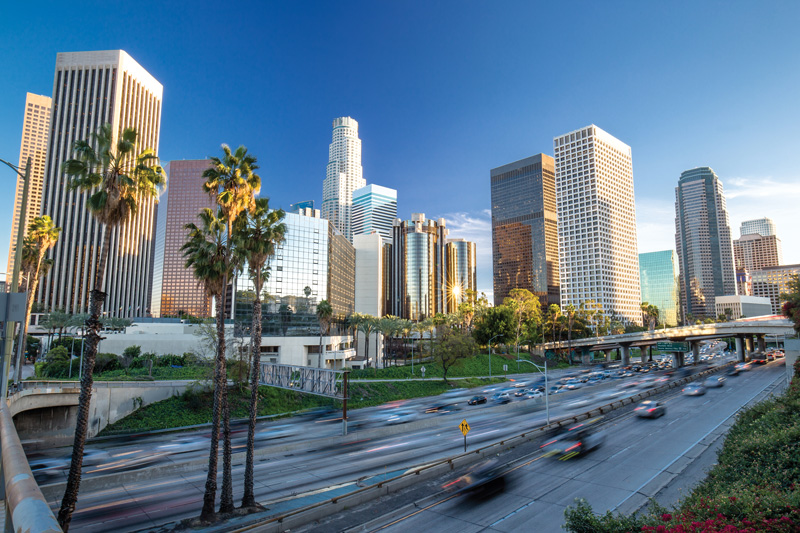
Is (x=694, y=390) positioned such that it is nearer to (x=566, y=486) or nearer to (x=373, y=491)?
(x=566, y=486)

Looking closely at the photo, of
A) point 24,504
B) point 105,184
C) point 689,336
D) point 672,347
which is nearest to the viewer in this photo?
point 24,504

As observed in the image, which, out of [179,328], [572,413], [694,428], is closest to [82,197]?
[179,328]

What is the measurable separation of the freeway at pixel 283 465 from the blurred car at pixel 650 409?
19.9 feet

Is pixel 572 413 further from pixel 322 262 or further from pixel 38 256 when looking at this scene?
pixel 322 262

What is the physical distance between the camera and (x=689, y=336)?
4272 inches

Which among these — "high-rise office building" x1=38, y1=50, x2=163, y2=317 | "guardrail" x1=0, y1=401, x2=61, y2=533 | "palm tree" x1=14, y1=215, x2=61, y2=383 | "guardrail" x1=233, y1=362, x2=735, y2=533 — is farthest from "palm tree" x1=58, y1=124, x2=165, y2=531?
"high-rise office building" x1=38, y1=50, x2=163, y2=317

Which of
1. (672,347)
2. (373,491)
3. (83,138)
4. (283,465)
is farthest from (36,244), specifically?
(83,138)

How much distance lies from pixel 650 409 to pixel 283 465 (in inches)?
1543

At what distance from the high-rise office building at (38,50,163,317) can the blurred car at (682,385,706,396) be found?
15748 centimetres

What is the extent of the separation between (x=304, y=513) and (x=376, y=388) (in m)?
47.6

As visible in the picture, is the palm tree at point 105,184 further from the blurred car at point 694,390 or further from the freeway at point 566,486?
the blurred car at point 694,390

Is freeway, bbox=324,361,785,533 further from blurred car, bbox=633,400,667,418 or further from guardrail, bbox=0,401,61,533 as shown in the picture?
guardrail, bbox=0,401,61,533

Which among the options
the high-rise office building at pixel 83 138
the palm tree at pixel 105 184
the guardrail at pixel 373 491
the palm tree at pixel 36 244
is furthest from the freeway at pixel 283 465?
the high-rise office building at pixel 83 138

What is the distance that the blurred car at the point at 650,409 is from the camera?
147 ft
